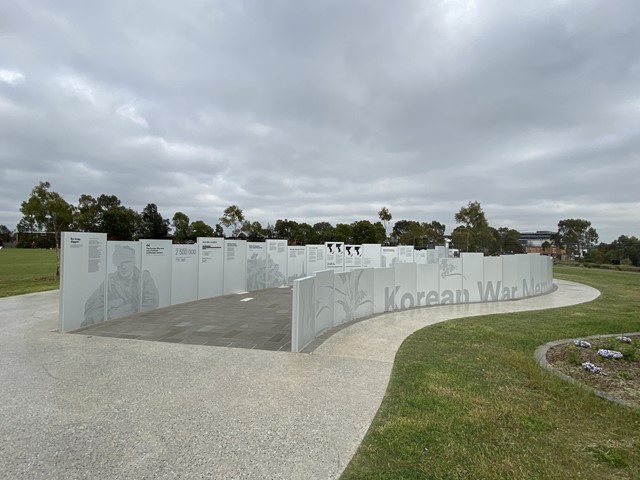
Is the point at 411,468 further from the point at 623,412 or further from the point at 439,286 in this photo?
the point at 439,286

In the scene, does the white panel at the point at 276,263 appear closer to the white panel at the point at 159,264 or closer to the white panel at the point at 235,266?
the white panel at the point at 235,266

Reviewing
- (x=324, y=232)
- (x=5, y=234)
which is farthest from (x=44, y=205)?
(x=5, y=234)

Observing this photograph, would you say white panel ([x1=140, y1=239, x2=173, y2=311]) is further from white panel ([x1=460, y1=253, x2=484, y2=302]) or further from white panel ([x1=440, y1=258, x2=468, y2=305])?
white panel ([x1=460, y1=253, x2=484, y2=302])

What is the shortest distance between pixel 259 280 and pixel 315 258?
167 inches

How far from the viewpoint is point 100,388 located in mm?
4043

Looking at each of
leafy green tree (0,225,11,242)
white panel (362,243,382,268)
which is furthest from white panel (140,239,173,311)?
leafy green tree (0,225,11,242)

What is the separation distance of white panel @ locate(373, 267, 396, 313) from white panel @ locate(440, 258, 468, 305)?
2129mm

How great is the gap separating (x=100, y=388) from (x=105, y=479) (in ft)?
6.21

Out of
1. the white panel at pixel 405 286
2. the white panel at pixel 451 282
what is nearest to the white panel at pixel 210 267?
the white panel at pixel 405 286

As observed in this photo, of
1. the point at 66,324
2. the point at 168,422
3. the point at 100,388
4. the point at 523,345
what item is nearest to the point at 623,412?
the point at 523,345

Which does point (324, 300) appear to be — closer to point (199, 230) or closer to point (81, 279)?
point (81, 279)

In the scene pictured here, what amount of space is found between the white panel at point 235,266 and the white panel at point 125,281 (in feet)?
11.3

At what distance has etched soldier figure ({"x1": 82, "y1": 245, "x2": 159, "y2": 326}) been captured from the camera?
7.46 m

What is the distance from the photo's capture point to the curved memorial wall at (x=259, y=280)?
22.4ft
